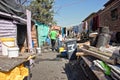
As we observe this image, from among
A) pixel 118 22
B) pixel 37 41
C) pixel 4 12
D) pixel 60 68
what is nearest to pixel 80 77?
pixel 60 68

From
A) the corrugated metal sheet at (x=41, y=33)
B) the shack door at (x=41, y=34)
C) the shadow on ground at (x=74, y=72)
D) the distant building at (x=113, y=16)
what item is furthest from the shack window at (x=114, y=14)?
the shack door at (x=41, y=34)

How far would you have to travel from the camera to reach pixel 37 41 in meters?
19.0

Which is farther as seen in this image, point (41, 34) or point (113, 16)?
point (41, 34)

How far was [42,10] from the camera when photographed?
1210 inches

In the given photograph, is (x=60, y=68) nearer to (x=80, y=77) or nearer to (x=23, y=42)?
(x=80, y=77)

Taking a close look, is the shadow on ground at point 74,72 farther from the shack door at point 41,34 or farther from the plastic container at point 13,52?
the shack door at point 41,34

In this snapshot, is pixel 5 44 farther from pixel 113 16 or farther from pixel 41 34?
pixel 41 34

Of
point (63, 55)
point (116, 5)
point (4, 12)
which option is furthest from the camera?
point (116, 5)

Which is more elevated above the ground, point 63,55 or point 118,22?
point 118,22

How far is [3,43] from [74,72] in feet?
12.8

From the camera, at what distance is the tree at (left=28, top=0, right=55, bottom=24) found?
3015 cm

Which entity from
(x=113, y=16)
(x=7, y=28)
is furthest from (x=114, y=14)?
(x=7, y=28)

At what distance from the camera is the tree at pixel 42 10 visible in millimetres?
30148

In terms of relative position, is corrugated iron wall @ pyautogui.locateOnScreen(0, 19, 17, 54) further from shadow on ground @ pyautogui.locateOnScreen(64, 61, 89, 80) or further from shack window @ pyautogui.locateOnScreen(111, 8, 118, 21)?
shack window @ pyautogui.locateOnScreen(111, 8, 118, 21)
